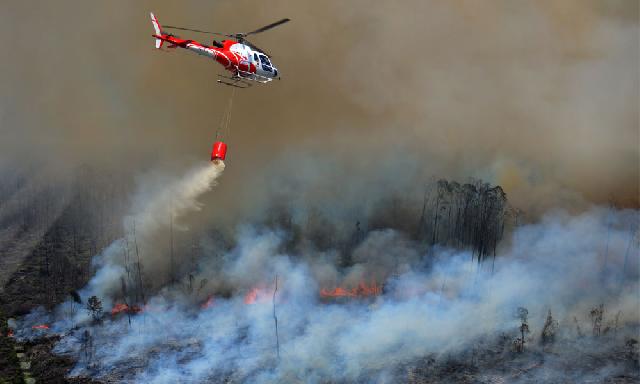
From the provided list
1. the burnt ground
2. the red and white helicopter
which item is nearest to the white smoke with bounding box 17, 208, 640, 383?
the burnt ground

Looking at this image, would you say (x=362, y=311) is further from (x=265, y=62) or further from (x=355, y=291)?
(x=265, y=62)

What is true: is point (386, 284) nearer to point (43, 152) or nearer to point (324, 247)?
point (324, 247)

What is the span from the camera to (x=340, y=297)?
56625 millimetres

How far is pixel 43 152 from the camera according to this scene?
293ft

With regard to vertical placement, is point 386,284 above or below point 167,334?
above

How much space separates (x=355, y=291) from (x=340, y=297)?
2.23 m

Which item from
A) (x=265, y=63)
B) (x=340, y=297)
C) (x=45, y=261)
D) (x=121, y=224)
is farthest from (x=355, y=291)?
(x=45, y=261)

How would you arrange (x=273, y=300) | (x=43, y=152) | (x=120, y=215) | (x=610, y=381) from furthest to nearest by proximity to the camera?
(x=43, y=152) → (x=120, y=215) → (x=273, y=300) → (x=610, y=381)

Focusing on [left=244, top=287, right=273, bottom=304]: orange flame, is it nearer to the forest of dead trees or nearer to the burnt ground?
the forest of dead trees

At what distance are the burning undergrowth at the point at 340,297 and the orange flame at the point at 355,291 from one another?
0.17 metres

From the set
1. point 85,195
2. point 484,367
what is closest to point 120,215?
point 85,195

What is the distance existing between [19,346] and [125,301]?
33.1ft

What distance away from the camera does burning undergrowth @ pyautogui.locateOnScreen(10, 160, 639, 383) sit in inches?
1818

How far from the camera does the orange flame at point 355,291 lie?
188 ft
